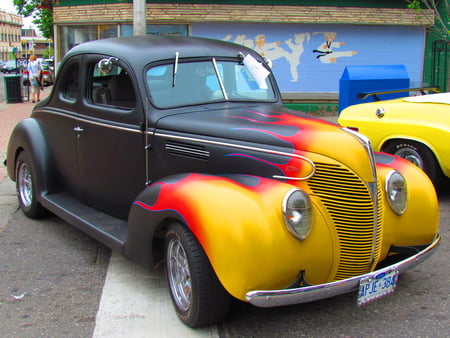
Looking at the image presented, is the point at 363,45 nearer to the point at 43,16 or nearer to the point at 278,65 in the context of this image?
the point at 278,65

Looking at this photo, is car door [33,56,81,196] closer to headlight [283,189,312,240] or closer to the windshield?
the windshield

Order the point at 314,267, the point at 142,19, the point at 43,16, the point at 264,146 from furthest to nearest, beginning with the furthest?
the point at 43,16, the point at 142,19, the point at 264,146, the point at 314,267

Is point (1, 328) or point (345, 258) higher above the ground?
point (345, 258)

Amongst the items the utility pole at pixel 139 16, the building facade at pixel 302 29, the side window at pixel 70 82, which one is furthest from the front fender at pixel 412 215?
the building facade at pixel 302 29

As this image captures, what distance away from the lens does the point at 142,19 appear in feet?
30.8

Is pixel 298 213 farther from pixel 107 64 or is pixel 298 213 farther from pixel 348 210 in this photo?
pixel 107 64

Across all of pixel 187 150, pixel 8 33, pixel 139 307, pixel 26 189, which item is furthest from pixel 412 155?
pixel 8 33

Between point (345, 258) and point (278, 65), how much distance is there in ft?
36.3

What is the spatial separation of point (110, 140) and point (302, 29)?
33.8 feet

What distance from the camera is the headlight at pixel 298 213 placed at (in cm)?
297

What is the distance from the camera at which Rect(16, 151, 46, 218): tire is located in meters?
5.44

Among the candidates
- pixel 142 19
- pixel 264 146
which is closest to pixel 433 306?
pixel 264 146

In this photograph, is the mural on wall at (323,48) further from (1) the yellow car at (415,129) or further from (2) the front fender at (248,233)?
(2) the front fender at (248,233)

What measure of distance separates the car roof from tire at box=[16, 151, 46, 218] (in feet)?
4.76
